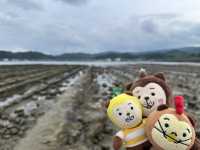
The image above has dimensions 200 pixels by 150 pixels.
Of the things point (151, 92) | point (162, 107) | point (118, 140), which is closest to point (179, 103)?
point (162, 107)

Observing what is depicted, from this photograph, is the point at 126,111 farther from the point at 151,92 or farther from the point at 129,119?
the point at 151,92

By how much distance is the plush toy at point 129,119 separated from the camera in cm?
475

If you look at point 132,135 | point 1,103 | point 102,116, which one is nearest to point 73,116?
point 102,116

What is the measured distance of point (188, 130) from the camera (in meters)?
4.25

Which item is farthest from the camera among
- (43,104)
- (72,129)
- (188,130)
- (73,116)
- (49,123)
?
(43,104)

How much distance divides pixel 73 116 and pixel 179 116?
775 cm

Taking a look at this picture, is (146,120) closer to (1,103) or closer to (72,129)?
(72,129)

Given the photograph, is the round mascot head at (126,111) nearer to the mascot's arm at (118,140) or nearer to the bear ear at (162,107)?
the mascot's arm at (118,140)

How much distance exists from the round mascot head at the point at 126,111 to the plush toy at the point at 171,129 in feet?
0.84

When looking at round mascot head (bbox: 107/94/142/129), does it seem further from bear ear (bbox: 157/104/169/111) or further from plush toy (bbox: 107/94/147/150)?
bear ear (bbox: 157/104/169/111)

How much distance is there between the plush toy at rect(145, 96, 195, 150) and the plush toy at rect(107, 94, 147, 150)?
26 centimetres

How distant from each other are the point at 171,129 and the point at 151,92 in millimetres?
734

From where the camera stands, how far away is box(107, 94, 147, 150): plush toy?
475cm

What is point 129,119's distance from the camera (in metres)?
4.76
